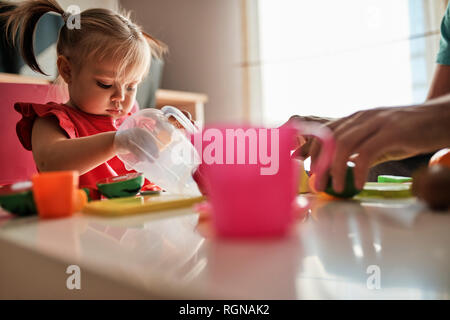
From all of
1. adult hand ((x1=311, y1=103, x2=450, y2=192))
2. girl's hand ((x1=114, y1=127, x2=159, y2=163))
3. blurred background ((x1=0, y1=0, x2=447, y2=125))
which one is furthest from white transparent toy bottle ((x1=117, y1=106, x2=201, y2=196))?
blurred background ((x1=0, y1=0, x2=447, y2=125))

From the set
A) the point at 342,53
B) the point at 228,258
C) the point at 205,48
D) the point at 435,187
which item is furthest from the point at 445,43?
the point at 205,48

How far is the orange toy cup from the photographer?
47 centimetres

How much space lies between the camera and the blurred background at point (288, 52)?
1.99 metres

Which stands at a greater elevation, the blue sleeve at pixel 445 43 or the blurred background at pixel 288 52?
the blurred background at pixel 288 52

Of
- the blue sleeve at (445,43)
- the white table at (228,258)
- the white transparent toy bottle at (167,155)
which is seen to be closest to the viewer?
the white table at (228,258)

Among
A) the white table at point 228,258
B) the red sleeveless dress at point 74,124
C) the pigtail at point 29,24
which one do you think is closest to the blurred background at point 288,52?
the pigtail at point 29,24

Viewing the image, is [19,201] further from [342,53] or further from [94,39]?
[342,53]

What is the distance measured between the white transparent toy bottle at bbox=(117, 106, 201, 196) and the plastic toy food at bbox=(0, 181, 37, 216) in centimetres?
23

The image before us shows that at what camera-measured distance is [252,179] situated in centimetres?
32

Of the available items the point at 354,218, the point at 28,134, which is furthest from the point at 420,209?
the point at 28,134

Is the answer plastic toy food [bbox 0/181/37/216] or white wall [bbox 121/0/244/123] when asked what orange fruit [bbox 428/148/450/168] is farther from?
white wall [bbox 121/0/244/123]

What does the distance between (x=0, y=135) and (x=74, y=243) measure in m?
1.23

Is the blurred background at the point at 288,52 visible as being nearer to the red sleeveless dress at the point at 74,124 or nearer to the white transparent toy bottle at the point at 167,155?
the red sleeveless dress at the point at 74,124

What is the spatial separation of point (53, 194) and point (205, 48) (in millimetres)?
2270
